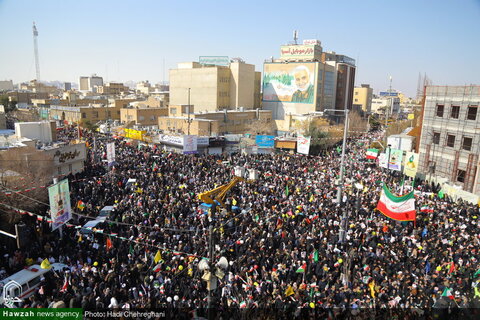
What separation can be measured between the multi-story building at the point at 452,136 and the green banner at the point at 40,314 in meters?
21.2

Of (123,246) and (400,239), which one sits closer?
(123,246)

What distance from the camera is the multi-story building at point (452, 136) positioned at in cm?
2256

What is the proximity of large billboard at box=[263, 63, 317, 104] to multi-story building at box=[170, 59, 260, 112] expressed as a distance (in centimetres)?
361

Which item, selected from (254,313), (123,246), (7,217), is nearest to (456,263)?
(254,313)

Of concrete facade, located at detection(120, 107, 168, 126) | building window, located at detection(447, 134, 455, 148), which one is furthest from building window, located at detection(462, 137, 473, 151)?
concrete facade, located at detection(120, 107, 168, 126)

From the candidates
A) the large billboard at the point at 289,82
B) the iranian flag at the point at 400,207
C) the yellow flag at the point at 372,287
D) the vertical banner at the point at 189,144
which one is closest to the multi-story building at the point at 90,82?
the large billboard at the point at 289,82

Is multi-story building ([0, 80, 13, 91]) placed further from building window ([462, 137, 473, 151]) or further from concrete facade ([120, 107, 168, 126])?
building window ([462, 137, 473, 151])

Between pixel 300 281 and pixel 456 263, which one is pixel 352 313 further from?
pixel 456 263

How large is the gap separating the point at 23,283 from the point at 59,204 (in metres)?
2.65

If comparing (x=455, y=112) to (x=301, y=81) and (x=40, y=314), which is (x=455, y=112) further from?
(x=301, y=81)

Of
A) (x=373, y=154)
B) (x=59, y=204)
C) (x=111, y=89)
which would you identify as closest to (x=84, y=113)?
(x=373, y=154)

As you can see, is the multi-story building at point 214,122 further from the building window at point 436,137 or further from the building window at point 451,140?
the building window at point 451,140

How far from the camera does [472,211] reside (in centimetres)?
1647

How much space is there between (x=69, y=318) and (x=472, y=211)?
1764cm
